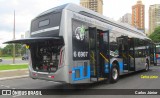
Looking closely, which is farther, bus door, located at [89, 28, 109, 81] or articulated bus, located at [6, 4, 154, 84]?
bus door, located at [89, 28, 109, 81]

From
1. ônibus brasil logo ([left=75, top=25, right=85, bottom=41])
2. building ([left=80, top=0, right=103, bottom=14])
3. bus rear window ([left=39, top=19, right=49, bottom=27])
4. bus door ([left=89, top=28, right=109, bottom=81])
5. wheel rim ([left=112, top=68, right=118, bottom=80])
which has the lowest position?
wheel rim ([left=112, top=68, right=118, bottom=80])

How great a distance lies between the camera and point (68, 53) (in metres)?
8.31

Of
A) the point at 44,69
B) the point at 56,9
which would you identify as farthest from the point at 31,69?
the point at 56,9

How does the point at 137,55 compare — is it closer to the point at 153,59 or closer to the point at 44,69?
the point at 153,59

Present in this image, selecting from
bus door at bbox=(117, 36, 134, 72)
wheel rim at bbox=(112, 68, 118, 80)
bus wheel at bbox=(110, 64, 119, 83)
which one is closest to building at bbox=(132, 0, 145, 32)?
bus door at bbox=(117, 36, 134, 72)

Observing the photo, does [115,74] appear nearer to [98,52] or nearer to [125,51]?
[98,52]

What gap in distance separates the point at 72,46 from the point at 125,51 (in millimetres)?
6122

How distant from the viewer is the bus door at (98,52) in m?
9.85

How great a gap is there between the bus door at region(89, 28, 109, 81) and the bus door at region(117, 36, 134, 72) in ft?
6.82

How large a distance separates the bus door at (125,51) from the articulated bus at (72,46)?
2.24 ft

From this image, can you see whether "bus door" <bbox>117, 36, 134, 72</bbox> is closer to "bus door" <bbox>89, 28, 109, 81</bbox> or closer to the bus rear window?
"bus door" <bbox>89, 28, 109, 81</bbox>

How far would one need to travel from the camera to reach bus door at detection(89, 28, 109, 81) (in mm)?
9852

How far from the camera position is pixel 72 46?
8578mm

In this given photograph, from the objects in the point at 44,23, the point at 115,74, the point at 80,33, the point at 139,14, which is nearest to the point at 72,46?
the point at 80,33
